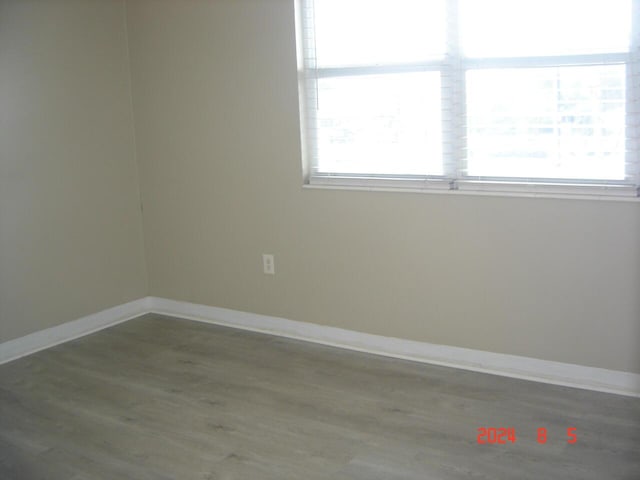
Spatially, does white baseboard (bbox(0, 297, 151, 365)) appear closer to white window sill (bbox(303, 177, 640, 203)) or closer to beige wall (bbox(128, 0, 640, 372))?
beige wall (bbox(128, 0, 640, 372))

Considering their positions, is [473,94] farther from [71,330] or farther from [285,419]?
[71,330]

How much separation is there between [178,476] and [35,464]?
58 centimetres

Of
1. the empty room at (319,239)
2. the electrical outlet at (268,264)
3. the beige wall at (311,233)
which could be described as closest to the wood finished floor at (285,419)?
the empty room at (319,239)

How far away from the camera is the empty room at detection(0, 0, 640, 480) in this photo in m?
2.96

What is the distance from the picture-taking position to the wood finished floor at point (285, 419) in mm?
2688

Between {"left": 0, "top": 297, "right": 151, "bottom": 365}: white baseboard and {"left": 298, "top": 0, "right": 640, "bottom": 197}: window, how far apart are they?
152 cm

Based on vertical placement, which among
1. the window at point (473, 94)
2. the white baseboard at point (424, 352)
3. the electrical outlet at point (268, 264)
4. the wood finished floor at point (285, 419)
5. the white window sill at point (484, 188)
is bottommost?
the wood finished floor at point (285, 419)

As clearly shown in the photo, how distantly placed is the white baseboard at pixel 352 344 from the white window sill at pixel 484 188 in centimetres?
74

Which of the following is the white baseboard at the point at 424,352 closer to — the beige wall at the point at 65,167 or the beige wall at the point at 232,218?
the beige wall at the point at 232,218

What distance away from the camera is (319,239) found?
3.95m

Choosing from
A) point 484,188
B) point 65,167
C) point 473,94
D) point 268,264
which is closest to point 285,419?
point 268,264

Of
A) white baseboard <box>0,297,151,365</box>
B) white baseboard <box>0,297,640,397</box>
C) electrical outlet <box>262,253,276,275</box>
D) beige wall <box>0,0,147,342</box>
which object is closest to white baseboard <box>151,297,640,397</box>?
white baseboard <box>0,297,640,397</box>

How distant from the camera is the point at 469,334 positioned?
353cm

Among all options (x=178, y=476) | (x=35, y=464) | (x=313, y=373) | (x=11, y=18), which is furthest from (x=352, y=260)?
(x=11, y=18)
